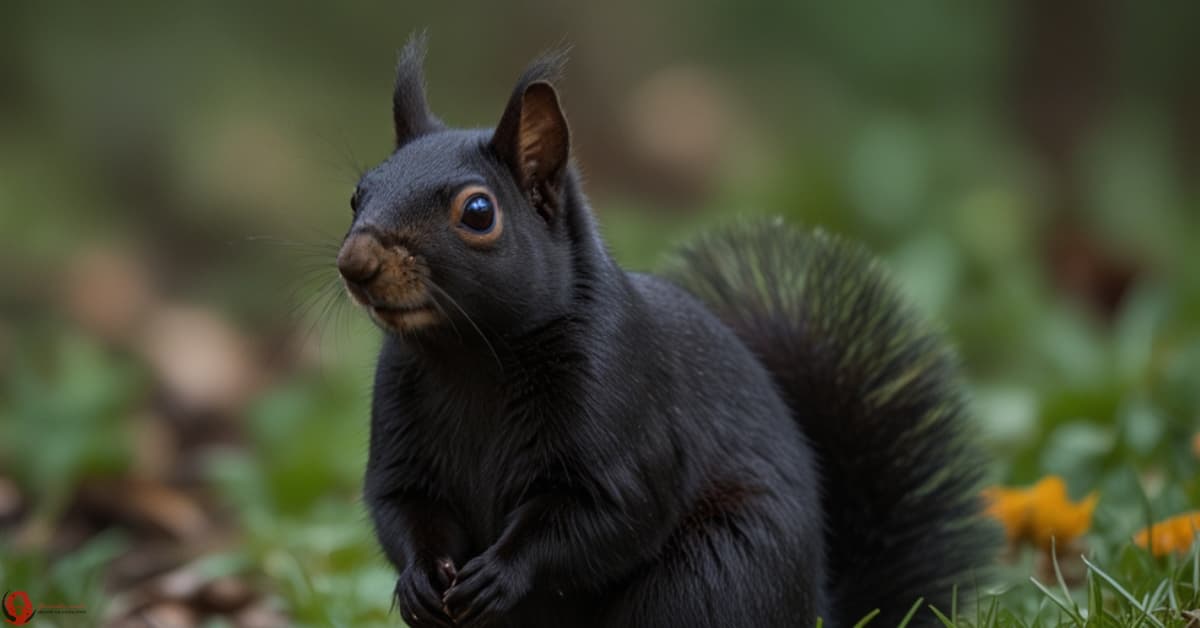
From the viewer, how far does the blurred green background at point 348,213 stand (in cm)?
482

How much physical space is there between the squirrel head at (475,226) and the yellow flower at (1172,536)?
147 centimetres

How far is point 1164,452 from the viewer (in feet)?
14.6

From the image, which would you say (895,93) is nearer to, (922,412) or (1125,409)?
(1125,409)

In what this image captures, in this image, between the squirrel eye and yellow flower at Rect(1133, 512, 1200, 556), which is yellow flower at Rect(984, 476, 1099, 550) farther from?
the squirrel eye

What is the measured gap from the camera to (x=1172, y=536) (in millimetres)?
3439

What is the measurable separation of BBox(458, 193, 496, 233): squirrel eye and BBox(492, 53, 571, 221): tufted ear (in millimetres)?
145

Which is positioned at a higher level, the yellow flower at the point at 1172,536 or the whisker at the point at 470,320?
the whisker at the point at 470,320

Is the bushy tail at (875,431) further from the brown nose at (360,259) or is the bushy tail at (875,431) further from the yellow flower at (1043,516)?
the brown nose at (360,259)

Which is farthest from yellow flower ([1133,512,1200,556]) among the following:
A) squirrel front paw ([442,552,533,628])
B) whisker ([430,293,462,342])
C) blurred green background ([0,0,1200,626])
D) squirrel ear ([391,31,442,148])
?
squirrel ear ([391,31,442,148])

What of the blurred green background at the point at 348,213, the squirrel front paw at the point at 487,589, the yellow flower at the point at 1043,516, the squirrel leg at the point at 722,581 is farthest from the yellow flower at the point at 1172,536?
the squirrel front paw at the point at 487,589

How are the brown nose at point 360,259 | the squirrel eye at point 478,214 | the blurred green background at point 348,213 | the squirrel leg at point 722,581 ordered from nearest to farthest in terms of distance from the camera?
the brown nose at point 360,259 < the squirrel eye at point 478,214 < the squirrel leg at point 722,581 < the blurred green background at point 348,213

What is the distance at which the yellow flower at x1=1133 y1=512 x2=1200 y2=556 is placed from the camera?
3398mm

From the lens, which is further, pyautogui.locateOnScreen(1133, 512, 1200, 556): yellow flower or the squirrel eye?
pyautogui.locateOnScreen(1133, 512, 1200, 556): yellow flower

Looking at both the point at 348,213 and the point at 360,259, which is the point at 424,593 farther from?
the point at 348,213
